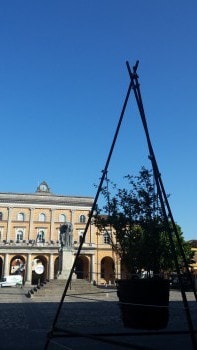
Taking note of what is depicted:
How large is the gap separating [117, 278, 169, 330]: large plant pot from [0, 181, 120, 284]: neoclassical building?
56.0m

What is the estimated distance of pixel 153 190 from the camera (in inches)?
246

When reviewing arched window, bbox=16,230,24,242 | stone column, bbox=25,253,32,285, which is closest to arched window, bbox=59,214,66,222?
arched window, bbox=16,230,24,242

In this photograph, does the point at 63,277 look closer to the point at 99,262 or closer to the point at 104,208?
the point at 104,208

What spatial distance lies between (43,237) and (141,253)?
60084 mm

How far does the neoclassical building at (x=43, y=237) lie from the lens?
197 ft

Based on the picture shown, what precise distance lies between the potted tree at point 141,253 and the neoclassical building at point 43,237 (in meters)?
54.0

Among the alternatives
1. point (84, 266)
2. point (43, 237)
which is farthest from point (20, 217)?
point (84, 266)

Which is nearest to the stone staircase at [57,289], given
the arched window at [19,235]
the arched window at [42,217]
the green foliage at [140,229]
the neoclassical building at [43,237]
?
Answer: the green foliage at [140,229]

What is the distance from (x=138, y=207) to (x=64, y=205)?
198ft

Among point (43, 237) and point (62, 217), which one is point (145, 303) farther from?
point (62, 217)

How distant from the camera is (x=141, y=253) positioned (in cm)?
569

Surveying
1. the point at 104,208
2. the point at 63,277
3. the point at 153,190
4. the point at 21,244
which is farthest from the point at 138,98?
the point at 21,244

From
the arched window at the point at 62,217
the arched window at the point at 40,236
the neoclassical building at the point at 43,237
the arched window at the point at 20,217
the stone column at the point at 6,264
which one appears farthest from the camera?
the arched window at the point at 62,217

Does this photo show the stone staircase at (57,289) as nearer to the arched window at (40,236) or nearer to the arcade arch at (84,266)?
the arcade arch at (84,266)
